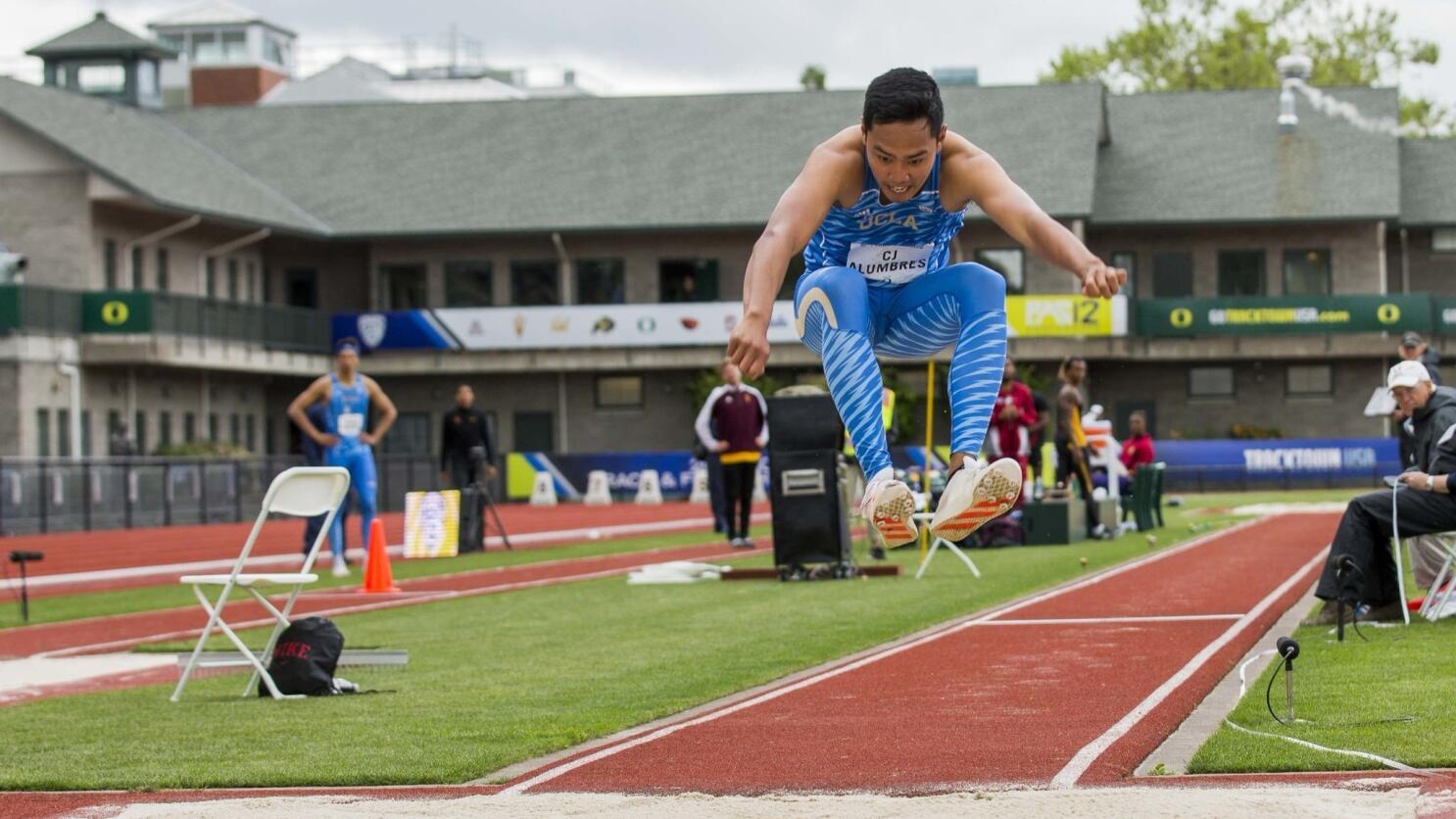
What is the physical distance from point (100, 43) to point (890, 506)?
59.8 meters

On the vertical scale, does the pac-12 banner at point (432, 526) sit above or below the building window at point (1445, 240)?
below

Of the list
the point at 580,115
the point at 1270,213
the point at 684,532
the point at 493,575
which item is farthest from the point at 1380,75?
the point at 493,575

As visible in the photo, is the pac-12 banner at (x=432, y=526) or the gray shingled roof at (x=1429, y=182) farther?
the gray shingled roof at (x=1429, y=182)

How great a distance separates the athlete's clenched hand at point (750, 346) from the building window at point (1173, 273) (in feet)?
178

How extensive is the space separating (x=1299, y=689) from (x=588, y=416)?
4938 centimetres

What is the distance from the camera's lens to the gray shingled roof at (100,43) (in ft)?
207

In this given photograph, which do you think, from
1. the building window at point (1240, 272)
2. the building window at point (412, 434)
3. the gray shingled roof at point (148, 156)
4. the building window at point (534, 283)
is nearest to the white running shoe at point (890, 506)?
the gray shingled roof at point (148, 156)

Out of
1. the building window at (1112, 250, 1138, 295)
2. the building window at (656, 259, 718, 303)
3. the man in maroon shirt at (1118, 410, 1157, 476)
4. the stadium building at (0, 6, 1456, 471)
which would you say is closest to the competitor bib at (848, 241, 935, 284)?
the man in maroon shirt at (1118, 410, 1157, 476)

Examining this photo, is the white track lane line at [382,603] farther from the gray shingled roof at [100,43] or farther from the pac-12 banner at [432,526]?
the gray shingled roof at [100,43]

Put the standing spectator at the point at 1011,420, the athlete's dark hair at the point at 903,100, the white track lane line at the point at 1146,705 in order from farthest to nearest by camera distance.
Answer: the standing spectator at the point at 1011,420, the white track lane line at the point at 1146,705, the athlete's dark hair at the point at 903,100

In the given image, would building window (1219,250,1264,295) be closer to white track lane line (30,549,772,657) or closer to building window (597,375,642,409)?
building window (597,375,642,409)

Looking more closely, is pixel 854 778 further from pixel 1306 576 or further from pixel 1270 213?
pixel 1270 213

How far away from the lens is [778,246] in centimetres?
725

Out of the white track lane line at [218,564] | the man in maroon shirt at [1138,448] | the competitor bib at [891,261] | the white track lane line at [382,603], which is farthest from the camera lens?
the man in maroon shirt at [1138,448]
